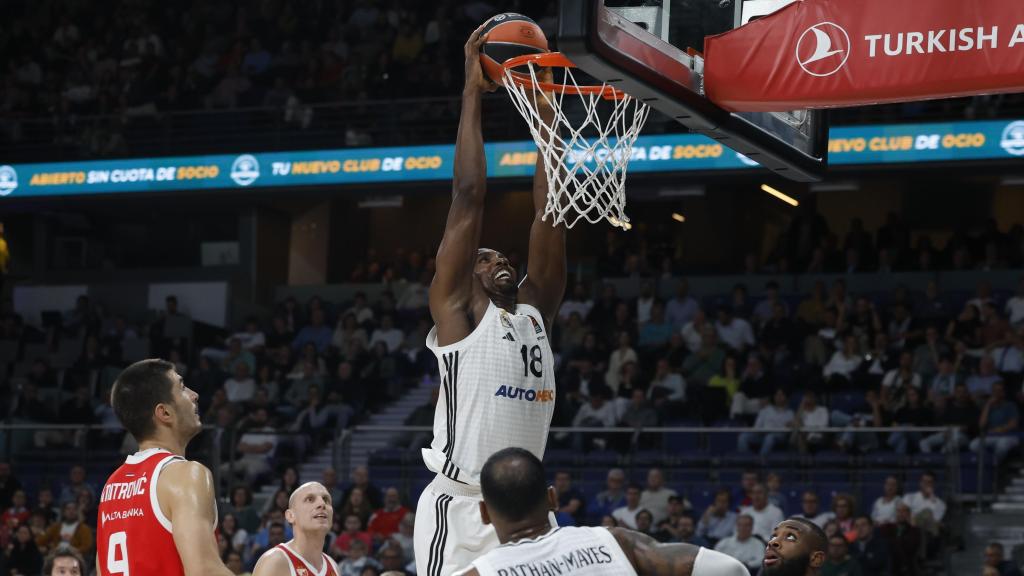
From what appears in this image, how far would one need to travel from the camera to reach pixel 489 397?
5402 mm

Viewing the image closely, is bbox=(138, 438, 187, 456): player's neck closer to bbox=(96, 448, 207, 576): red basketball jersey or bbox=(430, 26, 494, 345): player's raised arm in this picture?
bbox=(96, 448, 207, 576): red basketball jersey

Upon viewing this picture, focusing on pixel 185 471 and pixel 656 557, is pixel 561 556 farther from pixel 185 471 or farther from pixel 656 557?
pixel 185 471

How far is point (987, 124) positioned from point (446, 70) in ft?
22.7

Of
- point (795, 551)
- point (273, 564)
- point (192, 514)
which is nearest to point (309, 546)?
point (273, 564)

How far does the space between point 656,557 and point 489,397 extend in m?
1.59

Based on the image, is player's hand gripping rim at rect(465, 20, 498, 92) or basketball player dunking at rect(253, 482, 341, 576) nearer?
player's hand gripping rim at rect(465, 20, 498, 92)

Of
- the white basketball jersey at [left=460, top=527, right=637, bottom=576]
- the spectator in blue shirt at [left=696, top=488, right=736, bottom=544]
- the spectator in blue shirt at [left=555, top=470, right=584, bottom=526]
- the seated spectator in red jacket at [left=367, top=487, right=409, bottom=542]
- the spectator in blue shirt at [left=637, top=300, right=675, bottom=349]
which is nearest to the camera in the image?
the white basketball jersey at [left=460, top=527, right=637, bottom=576]

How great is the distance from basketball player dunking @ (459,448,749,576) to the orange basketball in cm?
233

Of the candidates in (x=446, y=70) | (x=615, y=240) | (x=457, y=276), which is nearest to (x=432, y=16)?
(x=446, y=70)

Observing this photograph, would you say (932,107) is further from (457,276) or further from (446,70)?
(457,276)

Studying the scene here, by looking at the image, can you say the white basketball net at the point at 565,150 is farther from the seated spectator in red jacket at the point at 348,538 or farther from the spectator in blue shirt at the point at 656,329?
the spectator in blue shirt at the point at 656,329

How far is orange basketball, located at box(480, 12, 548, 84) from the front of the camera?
5.75 metres

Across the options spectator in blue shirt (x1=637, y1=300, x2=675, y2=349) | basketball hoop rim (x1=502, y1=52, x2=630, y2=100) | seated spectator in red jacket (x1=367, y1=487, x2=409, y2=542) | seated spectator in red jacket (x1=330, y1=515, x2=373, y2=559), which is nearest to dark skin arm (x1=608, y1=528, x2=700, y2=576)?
basketball hoop rim (x1=502, y1=52, x2=630, y2=100)

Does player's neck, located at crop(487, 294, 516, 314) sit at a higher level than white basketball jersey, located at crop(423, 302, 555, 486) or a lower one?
higher
